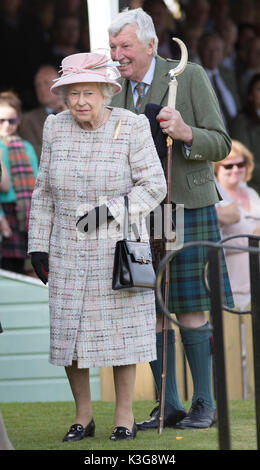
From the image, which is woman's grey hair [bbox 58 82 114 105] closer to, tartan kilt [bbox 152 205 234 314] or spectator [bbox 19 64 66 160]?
tartan kilt [bbox 152 205 234 314]

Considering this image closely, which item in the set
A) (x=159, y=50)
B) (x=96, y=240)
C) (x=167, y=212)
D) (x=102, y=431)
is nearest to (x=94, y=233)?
(x=96, y=240)

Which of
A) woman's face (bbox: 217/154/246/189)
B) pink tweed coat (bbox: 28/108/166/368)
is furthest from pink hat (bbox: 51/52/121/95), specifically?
woman's face (bbox: 217/154/246/189)

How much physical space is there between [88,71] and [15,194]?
2534 mm

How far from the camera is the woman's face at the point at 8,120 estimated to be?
651cm

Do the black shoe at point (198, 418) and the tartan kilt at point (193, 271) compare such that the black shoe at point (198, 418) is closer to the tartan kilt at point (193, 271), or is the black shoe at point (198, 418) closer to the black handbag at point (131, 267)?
the tartan kilt at point (193, 271)

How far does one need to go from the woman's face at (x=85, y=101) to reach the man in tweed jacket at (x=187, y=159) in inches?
18.3

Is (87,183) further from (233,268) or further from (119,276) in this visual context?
(233,268)

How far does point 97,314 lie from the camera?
13.0 ft

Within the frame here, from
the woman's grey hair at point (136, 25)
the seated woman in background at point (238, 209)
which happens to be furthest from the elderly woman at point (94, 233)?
the seated woman in background at point (238, 209)

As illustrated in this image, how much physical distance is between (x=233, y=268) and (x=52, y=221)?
2.60 metres

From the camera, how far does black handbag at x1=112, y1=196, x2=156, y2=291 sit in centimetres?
385

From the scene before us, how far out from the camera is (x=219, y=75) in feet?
24.1

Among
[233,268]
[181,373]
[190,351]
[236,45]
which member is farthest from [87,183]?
[236,45]

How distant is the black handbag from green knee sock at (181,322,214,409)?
67 cm
